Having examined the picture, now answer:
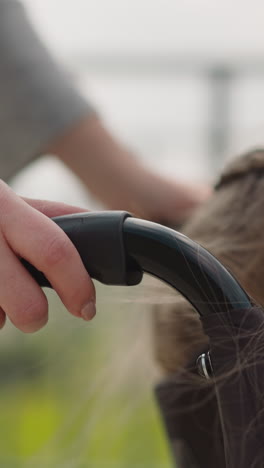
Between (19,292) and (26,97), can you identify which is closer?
(19,292)

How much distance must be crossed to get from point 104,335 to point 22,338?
394 millimetres

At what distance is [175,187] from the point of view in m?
1.53

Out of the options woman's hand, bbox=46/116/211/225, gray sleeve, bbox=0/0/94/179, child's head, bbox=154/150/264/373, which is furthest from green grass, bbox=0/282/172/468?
gray sleeve, bbox=0/0/94/179

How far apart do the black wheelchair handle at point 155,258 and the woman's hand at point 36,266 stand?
14mm

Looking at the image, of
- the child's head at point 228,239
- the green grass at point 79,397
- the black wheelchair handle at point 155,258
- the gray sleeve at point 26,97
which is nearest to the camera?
the black wheelchair handle at point 155,258

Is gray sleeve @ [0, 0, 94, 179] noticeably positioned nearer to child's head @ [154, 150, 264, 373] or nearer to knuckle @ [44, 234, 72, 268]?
child's head @ [154, 150, 264, 373]

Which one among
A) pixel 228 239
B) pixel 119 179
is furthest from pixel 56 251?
pixel 119 179

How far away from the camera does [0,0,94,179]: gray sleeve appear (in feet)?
4.93

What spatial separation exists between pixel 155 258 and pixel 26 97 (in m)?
1.03

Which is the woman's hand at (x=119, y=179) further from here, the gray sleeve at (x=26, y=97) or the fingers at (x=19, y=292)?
the fingers at (x=19, y=292)

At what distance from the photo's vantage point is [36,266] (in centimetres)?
60

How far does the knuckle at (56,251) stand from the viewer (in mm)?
589

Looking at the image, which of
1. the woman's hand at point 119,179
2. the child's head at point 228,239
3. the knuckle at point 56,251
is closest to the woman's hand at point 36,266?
the knuckle at point 56,251

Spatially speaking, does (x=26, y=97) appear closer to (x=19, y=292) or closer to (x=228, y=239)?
(x=228, y=239)
